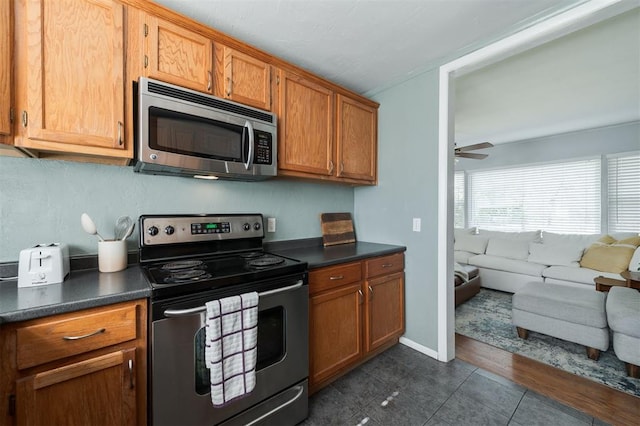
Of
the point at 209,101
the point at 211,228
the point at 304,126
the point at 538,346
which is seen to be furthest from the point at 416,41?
the point at 538,346

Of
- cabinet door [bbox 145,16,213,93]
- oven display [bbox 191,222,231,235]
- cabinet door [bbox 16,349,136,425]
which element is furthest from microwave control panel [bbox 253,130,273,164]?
cabinet door [bbox 16,349,136,425]

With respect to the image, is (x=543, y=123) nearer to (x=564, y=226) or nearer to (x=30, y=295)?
(x=564, y=226)

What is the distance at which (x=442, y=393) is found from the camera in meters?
1.75

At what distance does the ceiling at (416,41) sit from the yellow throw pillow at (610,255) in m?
1.83

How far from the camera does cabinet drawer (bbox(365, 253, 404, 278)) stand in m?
2.07

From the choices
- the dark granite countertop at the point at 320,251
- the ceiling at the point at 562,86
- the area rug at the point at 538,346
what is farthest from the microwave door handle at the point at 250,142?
the area rug at the point at 538,346

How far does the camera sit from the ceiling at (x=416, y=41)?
1504mm

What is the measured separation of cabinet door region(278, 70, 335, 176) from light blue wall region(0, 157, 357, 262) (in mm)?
429

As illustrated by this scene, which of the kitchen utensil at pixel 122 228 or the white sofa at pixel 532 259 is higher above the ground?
the kitchen utensil at pixel 122 228

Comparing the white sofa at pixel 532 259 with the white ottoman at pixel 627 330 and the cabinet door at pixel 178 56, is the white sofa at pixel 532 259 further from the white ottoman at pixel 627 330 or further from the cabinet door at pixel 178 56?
the cabinet door at pixel 178 56

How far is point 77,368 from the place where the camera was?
95 centimetres

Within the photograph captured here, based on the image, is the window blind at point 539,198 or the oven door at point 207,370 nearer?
the oven door at point 207,370

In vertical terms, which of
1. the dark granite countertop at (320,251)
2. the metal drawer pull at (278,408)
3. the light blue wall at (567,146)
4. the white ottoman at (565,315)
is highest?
the light blue wall at (567,146)

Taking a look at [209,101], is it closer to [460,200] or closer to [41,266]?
[41,266]
